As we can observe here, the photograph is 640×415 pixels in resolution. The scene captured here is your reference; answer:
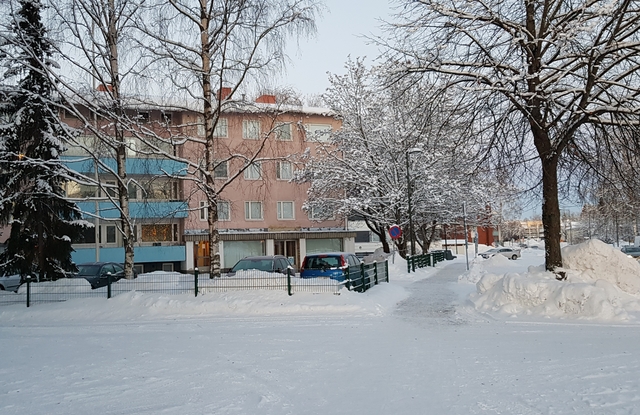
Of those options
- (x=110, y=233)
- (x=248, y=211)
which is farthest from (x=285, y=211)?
(x=110, y=233)

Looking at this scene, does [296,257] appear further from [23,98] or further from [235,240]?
[23,98]

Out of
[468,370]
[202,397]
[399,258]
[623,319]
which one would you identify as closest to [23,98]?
[202,397]

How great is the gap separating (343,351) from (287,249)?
33366 mm

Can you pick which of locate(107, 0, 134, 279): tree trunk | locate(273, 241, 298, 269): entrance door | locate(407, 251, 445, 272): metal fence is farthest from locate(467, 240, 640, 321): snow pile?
locate(273, 241, 298, 269): entrance door

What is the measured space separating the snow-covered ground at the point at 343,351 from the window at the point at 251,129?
5.61 meters

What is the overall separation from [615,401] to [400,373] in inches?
113

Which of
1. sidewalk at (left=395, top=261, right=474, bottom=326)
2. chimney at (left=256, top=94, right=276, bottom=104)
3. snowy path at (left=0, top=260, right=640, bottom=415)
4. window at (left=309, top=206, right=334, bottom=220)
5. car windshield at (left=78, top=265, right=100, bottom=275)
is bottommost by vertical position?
sidewalk at (left=395, top=261, right=474, bottom=326)

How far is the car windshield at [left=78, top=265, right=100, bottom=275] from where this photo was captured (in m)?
22.4

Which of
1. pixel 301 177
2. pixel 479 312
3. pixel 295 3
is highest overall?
pixel 295 3

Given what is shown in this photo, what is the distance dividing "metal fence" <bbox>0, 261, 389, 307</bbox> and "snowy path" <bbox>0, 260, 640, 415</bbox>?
171 centimetres

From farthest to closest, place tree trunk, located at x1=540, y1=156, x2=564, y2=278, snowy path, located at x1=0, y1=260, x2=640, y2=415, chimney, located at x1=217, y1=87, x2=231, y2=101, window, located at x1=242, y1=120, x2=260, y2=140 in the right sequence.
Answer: window, located at x1=242, y1=120, x2=260, y2=140 → chimney, located at x1=217, y1=87, x2=231, y2=101 → tree trunk, located at x1=540, y1=156, x2=564, y2=278 → snowy path, located at x1=0, y1=260, x2=640, y2=415

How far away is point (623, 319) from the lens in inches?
472

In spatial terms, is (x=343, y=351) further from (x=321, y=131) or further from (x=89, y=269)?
(x=321, y=131)

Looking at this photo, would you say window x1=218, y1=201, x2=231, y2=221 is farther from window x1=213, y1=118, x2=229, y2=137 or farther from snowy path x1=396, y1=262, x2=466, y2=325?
snowy path x1=396, y1=262, x2=466, y2=325
